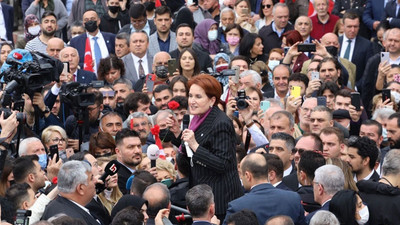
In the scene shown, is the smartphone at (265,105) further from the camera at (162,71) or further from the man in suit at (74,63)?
the man in suit at (74,63)

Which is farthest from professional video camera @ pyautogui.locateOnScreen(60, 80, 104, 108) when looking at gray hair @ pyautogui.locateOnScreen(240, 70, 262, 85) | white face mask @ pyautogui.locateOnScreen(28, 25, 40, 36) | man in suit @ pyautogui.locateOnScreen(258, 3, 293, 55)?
man in suit @ pyautogui.locateOnScreen(258, 3, 293, 55)

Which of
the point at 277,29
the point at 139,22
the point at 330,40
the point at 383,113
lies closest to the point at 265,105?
the point at 383,113

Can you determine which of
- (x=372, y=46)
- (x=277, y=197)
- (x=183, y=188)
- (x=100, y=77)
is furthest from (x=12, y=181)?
(x=372, y=46)

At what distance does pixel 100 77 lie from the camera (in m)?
13.7

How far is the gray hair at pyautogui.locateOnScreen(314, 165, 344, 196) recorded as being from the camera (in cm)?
840

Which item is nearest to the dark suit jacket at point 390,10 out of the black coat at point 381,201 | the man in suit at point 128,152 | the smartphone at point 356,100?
the smartphone at point 356,100

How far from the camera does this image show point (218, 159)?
8562mm

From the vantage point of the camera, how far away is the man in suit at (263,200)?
8078 mm

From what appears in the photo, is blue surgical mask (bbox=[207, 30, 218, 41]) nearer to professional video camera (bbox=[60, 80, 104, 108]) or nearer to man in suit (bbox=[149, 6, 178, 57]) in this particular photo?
man in suit (bbox=[149, 6, 178, 57])

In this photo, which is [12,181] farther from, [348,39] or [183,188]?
[348,39]

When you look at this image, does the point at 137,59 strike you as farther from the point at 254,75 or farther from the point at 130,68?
the point at 254,75

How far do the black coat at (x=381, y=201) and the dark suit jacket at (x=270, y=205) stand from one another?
0.70 m

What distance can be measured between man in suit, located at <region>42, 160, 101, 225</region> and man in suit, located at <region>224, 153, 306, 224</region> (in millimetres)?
1170

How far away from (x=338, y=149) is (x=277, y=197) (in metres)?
2.28
